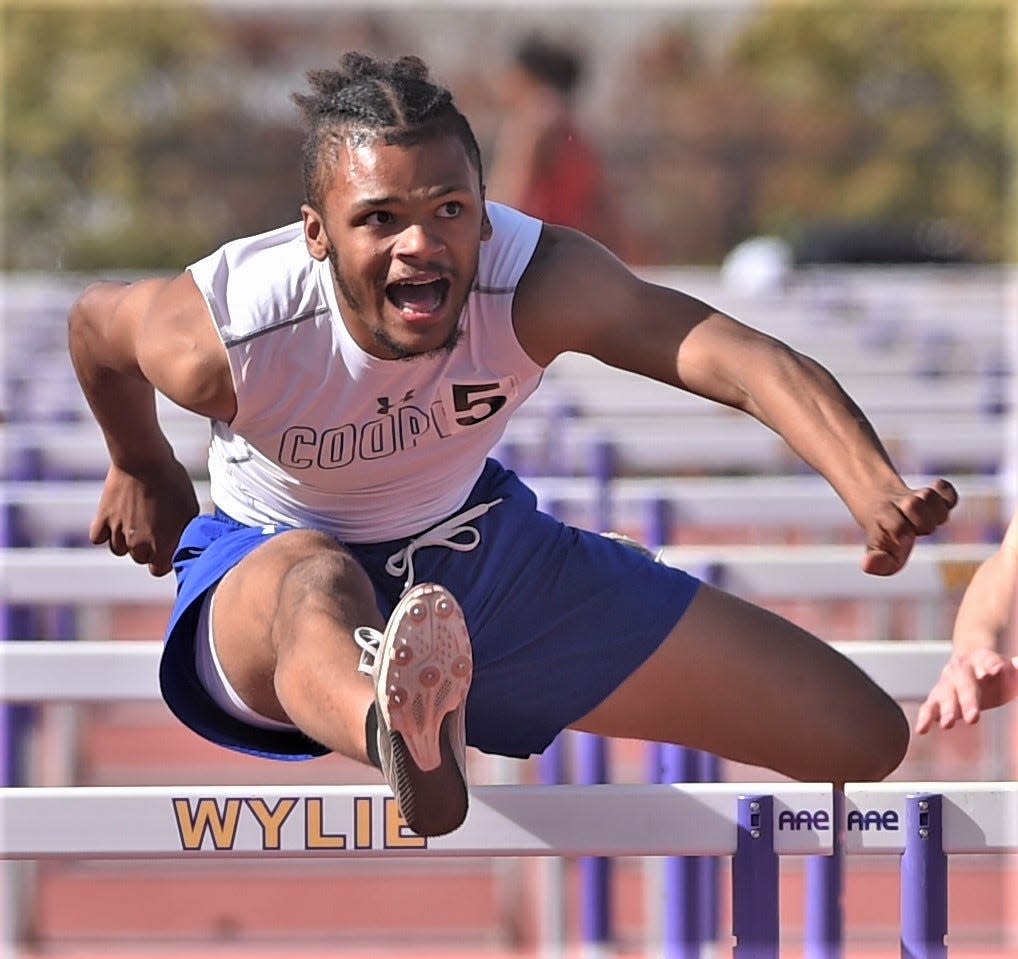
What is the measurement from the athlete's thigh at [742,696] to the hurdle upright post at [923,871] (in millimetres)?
846

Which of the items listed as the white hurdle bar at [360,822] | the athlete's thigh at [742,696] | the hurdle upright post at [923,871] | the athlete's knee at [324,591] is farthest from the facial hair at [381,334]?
the hurdle upright post at [923,871]

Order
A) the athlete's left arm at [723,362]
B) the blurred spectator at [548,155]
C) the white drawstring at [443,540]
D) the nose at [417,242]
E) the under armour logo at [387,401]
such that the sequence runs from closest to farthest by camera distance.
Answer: the athlete's left arm at [723,362] → the nose at [417,242] → the under armour logo at [387,401] → the white drawstring at [443,540] → the blurred spectator at [548,155]

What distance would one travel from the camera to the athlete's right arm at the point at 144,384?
10.6 feet

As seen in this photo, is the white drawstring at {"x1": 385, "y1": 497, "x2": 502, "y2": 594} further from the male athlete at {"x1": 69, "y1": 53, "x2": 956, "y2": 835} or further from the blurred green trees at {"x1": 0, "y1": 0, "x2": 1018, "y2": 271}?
the blurred green trees at {"x1": 0, "y1": 0, "x2": 1018, "y2": 271}

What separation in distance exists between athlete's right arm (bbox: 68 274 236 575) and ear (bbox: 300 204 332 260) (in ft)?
0.64

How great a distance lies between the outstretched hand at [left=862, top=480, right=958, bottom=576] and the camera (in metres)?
2.87

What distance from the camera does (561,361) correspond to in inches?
315

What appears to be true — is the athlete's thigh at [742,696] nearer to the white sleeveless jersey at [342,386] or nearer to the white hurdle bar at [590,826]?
the white sleeveless jersey at [342,386]

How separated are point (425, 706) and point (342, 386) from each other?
2.52 feet

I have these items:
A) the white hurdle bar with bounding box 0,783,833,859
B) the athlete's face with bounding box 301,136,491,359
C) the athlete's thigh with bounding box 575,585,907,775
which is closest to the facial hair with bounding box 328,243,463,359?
the athlete's face with bounding box 301,136,491,359

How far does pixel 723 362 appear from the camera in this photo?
10.3ft

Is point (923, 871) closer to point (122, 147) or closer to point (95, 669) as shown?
point (95, 669)

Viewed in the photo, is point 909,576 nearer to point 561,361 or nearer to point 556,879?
point 556,879

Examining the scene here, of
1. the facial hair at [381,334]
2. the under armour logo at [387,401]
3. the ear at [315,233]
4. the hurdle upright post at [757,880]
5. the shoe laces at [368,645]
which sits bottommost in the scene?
the hurdle upright post at [757,880]
